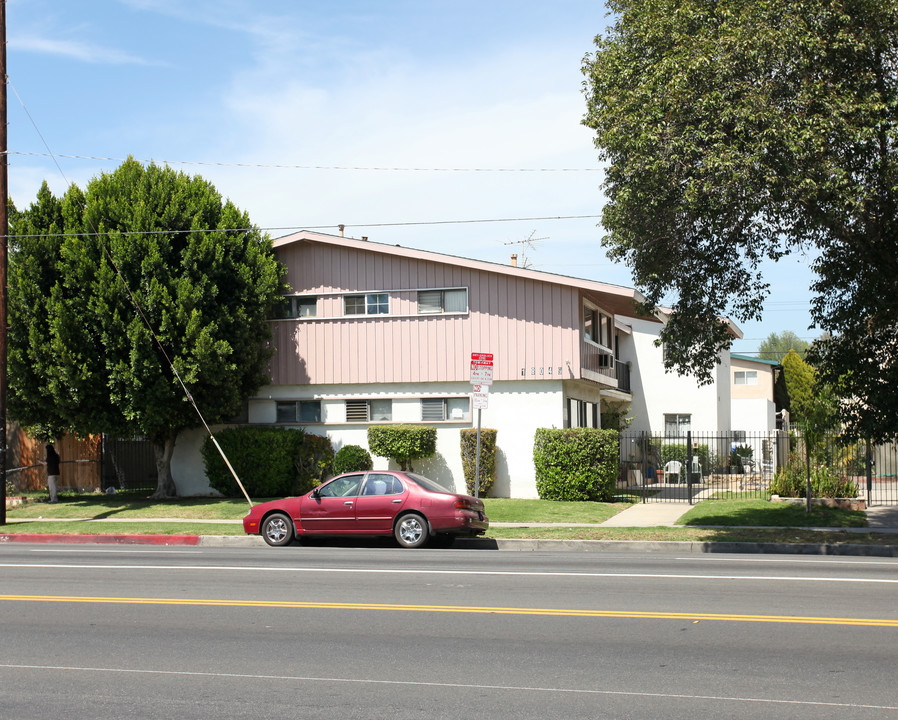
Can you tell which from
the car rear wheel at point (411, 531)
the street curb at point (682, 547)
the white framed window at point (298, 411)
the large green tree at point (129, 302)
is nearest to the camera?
the street curb at point (682, 547)

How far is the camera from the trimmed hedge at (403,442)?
80.1 feet

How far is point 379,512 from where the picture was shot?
16.4 meters

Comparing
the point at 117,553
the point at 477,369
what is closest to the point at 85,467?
the point at 117,553

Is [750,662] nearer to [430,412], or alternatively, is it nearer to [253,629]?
[253,629]

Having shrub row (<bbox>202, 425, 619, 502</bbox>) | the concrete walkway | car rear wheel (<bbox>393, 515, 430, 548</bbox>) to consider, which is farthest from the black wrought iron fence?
car rear wheel (<bbox>393, 515, 430, 548</bbox>)

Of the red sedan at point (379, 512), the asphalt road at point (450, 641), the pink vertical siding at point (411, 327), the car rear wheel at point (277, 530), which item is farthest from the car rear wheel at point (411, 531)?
the pink vertical siding at point (411, 327)

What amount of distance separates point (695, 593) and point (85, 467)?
842 inches

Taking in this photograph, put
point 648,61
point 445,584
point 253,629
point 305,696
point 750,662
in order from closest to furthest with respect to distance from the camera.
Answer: point 305,696
point 750,662
point 253,629
point 445,584
point 648,61

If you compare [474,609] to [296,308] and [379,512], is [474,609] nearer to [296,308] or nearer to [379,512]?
[379,512]

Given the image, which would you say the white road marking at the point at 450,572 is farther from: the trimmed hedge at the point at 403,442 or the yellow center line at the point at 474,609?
the trimmed hedge at the point at 403,442

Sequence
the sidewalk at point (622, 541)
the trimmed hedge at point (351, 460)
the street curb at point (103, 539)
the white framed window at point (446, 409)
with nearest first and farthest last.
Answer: the sidewalk at point (622, 541), the street curb at point (103, 539), the trimmed hedge at point (351, 460), the white framed window at point (446, 409)

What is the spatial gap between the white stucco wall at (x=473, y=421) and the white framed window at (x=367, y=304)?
1.99 m

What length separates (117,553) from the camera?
53.6 ft

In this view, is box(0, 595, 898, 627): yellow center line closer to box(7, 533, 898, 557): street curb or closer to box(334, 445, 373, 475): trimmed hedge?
box(7, 533, 898, 557): street curb
